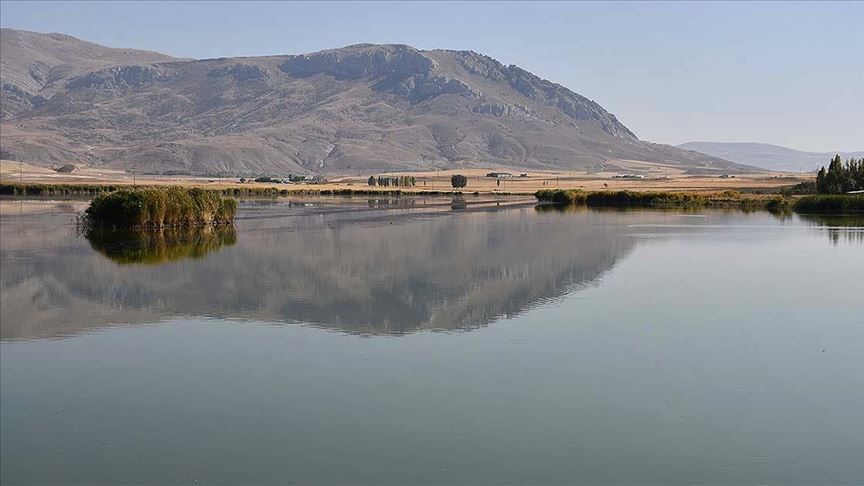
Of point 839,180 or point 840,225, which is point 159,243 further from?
point 839,180

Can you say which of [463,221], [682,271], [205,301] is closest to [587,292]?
[682,271]

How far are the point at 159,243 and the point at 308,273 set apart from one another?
405 inches

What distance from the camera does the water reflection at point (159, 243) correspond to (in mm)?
30489

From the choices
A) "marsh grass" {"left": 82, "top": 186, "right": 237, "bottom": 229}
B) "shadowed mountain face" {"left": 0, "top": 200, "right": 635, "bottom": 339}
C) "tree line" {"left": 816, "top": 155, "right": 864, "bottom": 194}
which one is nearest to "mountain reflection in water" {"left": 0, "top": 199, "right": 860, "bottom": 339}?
"shadowed mountain face" {"left": 0, "top": 200, "right": 635, "bottom": 339}

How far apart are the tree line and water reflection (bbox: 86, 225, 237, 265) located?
4683 centimetres

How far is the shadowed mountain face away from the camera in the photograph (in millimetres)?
19781

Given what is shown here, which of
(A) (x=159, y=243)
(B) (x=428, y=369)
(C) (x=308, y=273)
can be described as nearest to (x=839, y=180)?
(A) (x=159, y=243)

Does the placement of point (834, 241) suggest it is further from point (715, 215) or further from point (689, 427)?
point (689, 427)

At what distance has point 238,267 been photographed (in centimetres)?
2778

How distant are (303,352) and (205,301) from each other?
6.34m

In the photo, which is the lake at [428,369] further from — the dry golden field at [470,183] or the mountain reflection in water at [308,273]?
the dry golden field at [470,183]

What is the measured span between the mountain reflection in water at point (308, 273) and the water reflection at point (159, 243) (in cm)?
7

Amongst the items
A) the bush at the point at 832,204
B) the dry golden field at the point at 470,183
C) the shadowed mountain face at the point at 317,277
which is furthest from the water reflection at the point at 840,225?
the dry golden field at the point at 470,183

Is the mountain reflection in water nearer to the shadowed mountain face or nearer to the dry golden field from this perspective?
the shadowed mountain face
